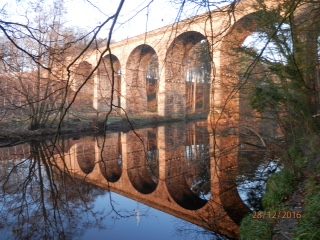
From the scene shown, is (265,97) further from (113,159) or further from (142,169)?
(113,159)

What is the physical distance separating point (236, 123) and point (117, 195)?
142 inches

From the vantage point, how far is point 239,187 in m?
7.53

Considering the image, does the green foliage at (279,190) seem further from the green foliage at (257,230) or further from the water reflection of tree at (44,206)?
the water reflection of tree at (44,206)

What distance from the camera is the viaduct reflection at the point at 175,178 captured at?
20.9 feet

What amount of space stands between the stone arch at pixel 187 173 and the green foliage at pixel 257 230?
2047mm

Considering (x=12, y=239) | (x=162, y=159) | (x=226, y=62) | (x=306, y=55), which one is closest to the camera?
(x=12, y=239)

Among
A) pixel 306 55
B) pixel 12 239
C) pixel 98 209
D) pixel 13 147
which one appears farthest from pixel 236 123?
pixel 13 147

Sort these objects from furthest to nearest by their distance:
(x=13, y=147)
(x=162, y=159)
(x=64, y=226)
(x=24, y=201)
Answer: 1. (x=13, y=147)
2. (x=162, y=159)
3. (x=24, y=201)
4. (x=64, y=226)

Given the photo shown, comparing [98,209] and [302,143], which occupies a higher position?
[302,143]

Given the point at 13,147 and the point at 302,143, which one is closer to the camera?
the point at 302,143

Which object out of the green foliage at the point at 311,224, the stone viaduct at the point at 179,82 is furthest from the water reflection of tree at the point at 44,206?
the green foliage at the point at 311,224

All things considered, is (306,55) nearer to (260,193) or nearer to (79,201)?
(260,193)

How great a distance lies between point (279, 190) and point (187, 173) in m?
3.52

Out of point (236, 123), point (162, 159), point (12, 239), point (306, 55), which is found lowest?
point (12, 239)
